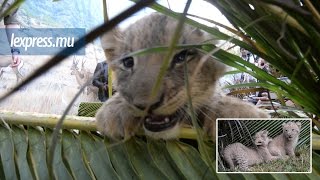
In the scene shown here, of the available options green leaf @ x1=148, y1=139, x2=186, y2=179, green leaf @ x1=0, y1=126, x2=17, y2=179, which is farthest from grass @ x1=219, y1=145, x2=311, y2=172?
green leaf @ x1=0, y1=126, x2=17, y2=179

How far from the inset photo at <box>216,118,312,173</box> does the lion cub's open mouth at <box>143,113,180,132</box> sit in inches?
4.3

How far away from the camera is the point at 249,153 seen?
0.47 meters

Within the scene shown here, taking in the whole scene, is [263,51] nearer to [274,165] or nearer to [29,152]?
[274,165]

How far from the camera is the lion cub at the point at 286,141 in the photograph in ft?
1.49

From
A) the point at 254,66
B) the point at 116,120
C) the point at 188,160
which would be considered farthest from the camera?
the point at 116,120

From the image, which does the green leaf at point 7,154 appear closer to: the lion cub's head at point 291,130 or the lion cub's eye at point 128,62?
the lion cub's eye at point 128,62

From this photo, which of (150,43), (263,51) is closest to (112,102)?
(150,43)

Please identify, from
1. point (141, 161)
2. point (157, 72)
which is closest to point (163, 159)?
point (141, 161)

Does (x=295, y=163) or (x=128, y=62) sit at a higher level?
(x=128, y=62)

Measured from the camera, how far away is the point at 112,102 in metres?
0.69

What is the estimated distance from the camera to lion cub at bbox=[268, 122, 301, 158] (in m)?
0.45

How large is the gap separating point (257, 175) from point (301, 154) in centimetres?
5

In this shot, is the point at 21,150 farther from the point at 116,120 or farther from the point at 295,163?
the point at 295,163

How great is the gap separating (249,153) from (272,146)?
25 millimetres
